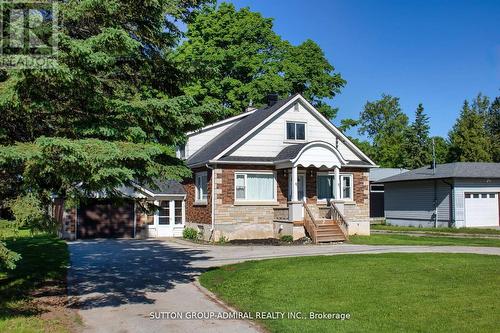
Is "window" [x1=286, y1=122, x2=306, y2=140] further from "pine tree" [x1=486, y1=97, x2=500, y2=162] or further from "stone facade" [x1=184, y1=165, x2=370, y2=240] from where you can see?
"pine tree" [x1=486, y1=97, x2=500, y2=162]

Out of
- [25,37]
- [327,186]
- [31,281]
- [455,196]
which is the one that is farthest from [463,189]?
[25,37]

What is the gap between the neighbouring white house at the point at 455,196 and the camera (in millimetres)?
32719

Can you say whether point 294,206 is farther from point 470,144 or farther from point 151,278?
point 470,144

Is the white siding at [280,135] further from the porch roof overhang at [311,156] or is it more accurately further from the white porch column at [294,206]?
the white porch column at [294,206]

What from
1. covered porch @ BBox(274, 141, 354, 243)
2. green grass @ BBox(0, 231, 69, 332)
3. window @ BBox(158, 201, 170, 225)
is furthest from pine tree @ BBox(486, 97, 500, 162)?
green grass @ BBox(0, 231, 69, 332)

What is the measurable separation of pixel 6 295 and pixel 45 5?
6459 millimetres

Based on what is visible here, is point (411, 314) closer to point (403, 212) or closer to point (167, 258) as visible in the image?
point (167, 258)

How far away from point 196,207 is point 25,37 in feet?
68.0

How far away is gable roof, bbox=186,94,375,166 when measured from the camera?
24.5m

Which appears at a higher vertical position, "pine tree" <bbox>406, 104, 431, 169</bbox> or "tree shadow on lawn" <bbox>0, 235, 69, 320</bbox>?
"pine tree" <bbox>406, 104, 431, 169</bbox>

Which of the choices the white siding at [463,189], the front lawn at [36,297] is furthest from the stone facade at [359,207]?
the front lawn at [36,297]

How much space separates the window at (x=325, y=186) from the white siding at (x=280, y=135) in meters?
1.72

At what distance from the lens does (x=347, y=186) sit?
27219 millimetres

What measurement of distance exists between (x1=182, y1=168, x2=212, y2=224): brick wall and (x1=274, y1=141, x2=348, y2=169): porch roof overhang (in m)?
3.57
